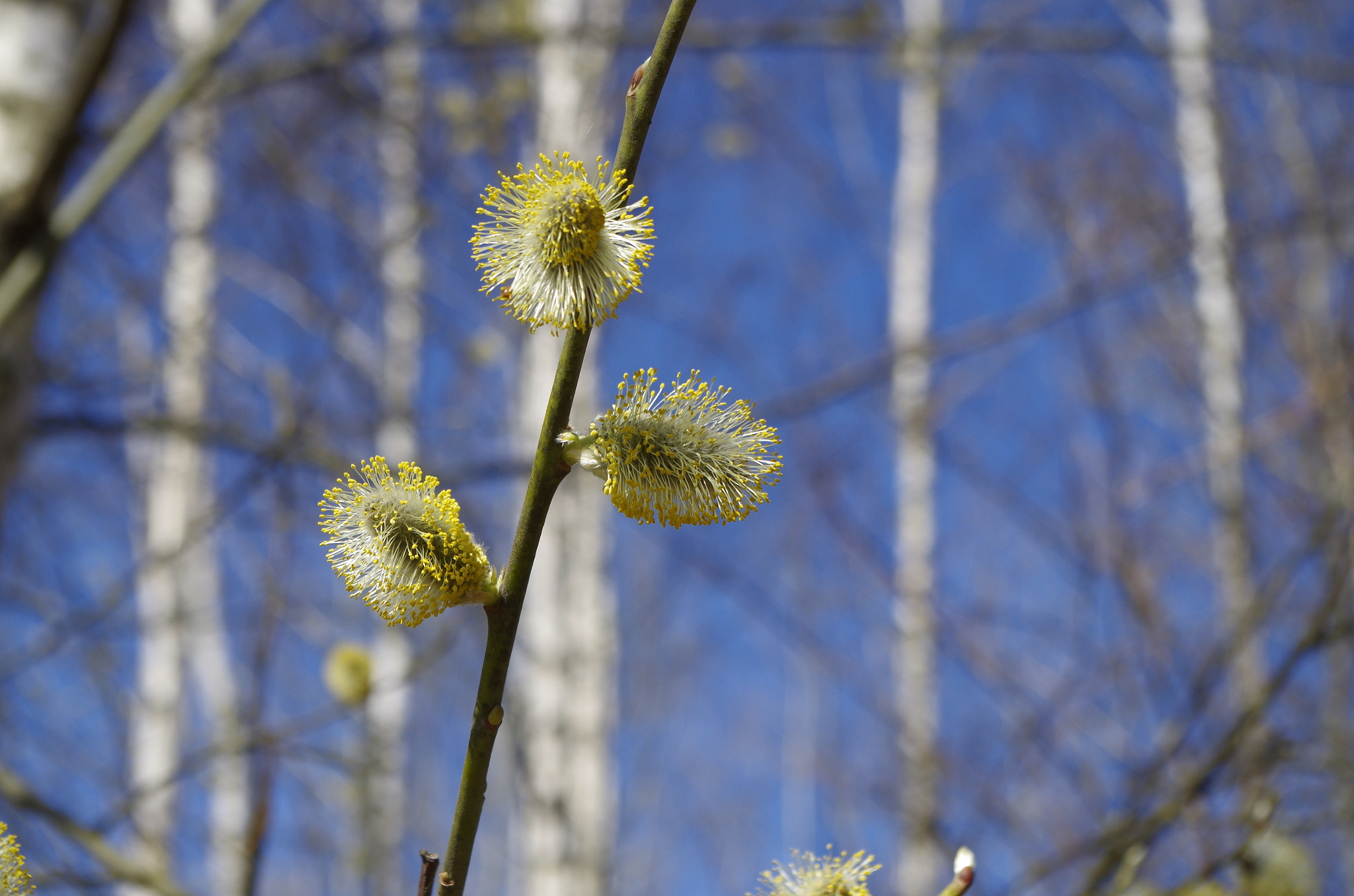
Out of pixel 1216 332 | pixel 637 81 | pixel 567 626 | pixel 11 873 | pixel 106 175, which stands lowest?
pixel 11 873

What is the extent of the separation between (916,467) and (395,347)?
3.51 meters

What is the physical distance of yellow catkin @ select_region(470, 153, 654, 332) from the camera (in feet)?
3.43

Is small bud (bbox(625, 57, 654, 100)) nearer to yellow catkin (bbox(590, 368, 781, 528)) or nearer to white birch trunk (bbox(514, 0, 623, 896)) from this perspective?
yellow catkin (bbox(590, 368, 781, 528))

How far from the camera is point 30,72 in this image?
2.68m

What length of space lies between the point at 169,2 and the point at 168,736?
4.74 m

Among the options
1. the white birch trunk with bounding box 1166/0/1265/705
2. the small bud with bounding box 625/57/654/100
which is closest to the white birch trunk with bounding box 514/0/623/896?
the white birch trunk with bounding box 1166/0/1265/705

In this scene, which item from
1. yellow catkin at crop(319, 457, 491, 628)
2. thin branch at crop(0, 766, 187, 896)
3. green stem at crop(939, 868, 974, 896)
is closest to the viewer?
green stem at crop(939, 868, 974, 896)

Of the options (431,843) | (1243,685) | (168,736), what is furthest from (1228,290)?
(431,843)

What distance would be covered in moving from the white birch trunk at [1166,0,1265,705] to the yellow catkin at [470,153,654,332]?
3508 mm

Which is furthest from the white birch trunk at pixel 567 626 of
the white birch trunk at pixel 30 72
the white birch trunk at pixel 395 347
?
the white birch trunk at pixel 30 72

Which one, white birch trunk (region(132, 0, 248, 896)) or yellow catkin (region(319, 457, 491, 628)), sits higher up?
white birch trunk (region(132, 0, 248, 896))

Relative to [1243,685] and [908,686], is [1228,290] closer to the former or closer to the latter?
[1243,685]

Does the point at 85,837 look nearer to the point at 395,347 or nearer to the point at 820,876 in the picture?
the point at 820,876

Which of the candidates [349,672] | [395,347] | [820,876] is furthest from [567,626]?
[820,876]
